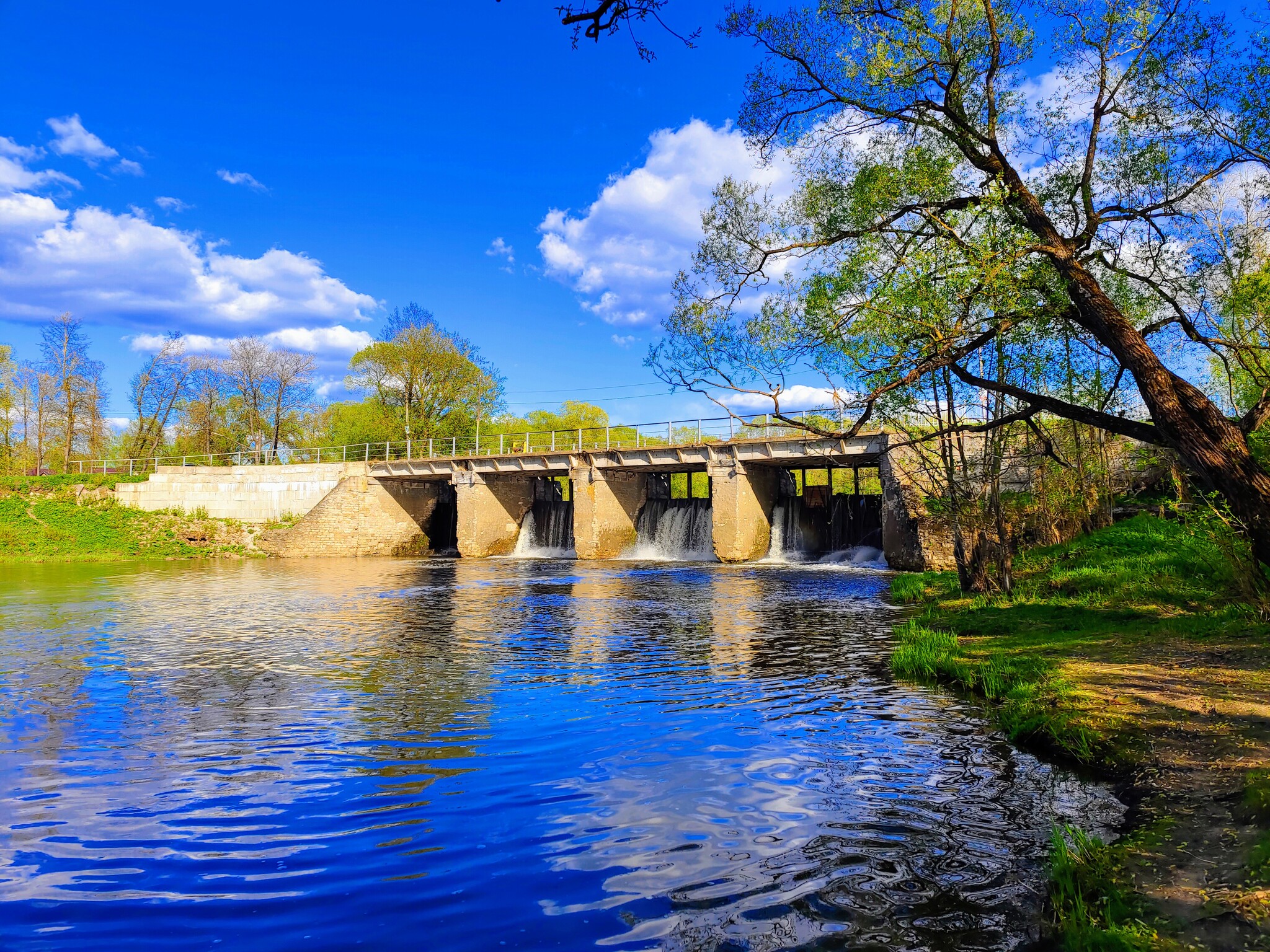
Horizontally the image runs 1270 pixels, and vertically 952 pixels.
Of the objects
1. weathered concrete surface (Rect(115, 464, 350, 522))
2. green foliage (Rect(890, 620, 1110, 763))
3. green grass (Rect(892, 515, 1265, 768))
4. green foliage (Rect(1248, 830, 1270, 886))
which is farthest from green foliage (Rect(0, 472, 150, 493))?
green foliage (Rect(1248, 830, 1270, 886))

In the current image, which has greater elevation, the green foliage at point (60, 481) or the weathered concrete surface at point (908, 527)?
the green foliage at point (60, 481)

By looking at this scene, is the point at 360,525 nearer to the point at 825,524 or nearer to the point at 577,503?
the point at 577,503

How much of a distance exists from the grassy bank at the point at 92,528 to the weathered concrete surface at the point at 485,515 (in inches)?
490

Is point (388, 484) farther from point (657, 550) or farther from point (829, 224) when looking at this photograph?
point (829, 224)

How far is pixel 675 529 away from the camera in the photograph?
40375mm

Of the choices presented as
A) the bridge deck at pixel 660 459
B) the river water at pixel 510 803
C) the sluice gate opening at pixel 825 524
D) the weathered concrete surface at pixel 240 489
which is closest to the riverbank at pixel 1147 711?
the river water at pixel 510 803

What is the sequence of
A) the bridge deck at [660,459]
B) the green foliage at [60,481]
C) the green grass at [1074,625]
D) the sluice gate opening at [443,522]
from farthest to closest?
the sluice gate opening at [443,522] → the green foliage at [60,481] → the bridge deck at [660,459] → the green grass at [1074,625]

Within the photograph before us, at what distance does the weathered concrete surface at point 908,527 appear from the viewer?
89.8ft

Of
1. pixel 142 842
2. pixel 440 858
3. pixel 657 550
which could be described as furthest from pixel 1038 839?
pixel 657 550

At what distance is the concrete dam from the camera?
34.9 meters

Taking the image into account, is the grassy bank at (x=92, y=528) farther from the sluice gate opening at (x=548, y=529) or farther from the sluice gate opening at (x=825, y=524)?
the sluice gate opening at (x=825, y=524)

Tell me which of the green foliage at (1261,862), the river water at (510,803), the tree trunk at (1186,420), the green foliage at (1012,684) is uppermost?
the tree trunk at (1186,420)

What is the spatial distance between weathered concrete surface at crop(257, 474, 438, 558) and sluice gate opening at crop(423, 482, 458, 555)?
3.06ft

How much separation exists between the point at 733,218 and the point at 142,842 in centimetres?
1226
